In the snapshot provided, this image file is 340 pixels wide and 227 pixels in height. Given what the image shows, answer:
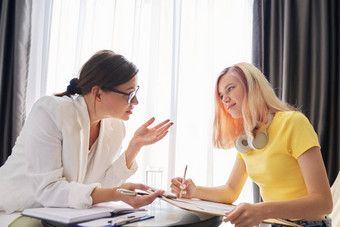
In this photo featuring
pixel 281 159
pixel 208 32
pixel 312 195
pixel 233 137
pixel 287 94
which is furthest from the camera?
pixel 208 32

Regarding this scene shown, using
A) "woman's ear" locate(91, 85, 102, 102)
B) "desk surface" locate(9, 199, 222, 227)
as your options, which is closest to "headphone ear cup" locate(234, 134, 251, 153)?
"desk surface" locate(9, 199, 222, 227)

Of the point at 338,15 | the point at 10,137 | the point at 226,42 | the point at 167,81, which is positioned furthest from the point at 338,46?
the point at 10,137

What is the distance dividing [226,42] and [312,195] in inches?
62.1

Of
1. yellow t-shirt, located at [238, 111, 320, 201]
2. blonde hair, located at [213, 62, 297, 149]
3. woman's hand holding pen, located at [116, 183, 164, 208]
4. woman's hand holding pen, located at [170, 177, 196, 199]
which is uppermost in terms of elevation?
blonde hair, located at [213, 62, 297, 149]

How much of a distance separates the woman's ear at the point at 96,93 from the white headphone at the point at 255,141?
64 centimetres

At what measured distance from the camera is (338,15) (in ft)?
7.37

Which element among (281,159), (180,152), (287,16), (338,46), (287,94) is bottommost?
(180,152)

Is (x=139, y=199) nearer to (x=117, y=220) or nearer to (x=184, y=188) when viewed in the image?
(x=117, y=220)

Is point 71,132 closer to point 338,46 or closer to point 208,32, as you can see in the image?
point 208,32

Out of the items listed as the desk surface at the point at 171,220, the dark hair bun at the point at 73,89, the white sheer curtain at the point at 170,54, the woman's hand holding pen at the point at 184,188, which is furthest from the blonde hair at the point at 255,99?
the white sheer curtain at the point at 170,54

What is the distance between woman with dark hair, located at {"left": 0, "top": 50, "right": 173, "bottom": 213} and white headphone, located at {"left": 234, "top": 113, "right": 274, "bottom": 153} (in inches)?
15.1

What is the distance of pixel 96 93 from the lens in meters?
1.39

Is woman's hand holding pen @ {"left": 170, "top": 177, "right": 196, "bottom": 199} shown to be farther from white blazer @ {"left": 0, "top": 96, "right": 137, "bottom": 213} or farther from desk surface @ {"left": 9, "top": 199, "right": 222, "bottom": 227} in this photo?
white blazer @ {"left": 0, "top": 96, "right": 137, "bottom": 213}

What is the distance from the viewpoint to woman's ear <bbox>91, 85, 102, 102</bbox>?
137 centimetres
